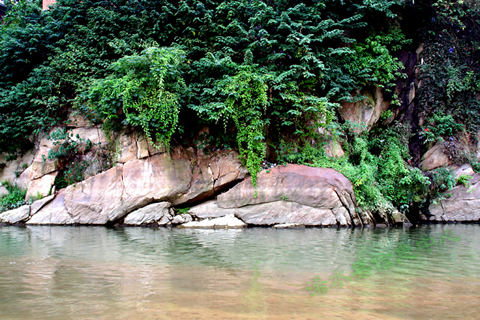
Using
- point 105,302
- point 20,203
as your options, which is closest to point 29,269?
point 105,302

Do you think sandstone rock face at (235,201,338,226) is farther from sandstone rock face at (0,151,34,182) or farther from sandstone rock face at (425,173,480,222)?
sandstone rock face at (0,151,34,182)

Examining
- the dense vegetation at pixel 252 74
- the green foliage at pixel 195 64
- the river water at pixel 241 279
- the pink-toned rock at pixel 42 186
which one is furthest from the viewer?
the pink-toned rock at pixel 42 186

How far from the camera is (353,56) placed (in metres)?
13.0

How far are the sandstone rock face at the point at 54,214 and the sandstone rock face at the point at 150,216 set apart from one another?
2.08 metres

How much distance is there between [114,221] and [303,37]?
30.4 ft

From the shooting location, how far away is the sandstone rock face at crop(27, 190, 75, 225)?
433 inches

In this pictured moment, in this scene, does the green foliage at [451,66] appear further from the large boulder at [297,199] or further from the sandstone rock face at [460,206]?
the large boulder at [297,199]

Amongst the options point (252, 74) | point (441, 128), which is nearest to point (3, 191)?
point (252, 74)

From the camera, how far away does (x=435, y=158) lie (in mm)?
12734

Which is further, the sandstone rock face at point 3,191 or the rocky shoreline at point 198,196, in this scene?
the sandstone rock face at point 3,191

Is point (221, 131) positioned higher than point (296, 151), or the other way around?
point (221, 131)

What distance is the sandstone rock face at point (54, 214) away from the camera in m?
11.0

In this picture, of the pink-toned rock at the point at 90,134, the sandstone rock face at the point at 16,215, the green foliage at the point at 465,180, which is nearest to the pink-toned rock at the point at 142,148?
the pink-toned rock at the point at 90,134

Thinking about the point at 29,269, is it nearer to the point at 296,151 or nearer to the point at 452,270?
the point at 452,270
